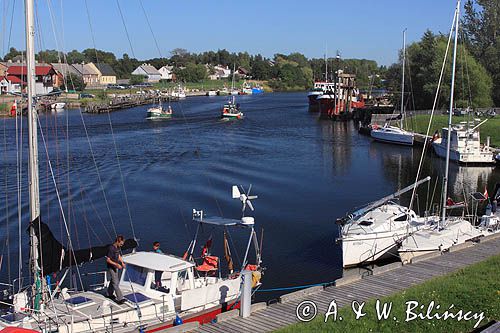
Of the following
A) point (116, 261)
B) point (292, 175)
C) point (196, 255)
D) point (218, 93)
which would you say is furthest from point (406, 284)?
point (218, 93)

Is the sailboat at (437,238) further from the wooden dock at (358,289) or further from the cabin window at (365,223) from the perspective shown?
the wooden dock at (358,289)

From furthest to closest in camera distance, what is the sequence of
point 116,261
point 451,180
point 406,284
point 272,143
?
point 272,143 → point 451,180 → point 406,284 → point 116,261

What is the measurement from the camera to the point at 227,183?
1636 inches

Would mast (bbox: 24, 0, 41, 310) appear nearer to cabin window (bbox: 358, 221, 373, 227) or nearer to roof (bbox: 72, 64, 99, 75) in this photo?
cabin window (bbox: 358, 221, 373, 227)

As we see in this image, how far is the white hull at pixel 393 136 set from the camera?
211ft

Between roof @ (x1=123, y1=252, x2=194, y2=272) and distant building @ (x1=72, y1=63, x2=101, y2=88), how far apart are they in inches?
5839

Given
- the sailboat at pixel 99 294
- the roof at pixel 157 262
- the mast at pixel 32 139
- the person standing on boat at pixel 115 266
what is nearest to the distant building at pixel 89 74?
the roof at pixel 157 262

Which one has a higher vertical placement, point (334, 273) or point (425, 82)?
point (425, 82)

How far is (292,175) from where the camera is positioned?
45.8 meters

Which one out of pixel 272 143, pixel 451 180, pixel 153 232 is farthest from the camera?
pixel 272 143

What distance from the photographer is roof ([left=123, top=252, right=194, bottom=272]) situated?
1703 cm

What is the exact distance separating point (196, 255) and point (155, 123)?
59.2m

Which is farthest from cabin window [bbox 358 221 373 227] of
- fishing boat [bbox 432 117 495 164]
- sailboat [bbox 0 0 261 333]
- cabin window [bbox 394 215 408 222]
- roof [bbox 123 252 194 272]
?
fishing boat [bbox 432 117 495 164]

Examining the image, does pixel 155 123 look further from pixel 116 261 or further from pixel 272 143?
pixel 116 261
